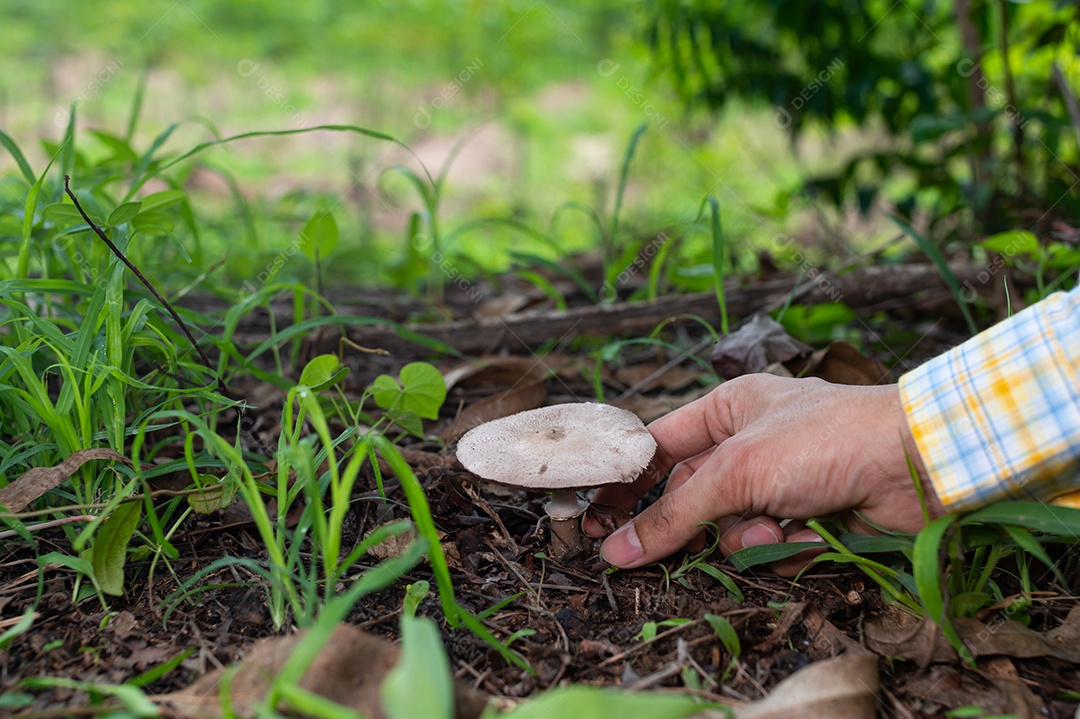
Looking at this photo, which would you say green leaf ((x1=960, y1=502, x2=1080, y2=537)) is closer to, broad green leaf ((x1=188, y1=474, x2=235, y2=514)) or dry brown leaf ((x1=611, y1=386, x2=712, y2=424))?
dry brown leaf ((x1=611, y1=386, x2=712, y2=424))

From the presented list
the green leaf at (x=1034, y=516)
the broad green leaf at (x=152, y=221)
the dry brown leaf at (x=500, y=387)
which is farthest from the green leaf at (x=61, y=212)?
the green leaf at (x=1034, y=516)

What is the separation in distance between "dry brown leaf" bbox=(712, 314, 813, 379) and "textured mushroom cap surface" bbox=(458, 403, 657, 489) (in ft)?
1.82

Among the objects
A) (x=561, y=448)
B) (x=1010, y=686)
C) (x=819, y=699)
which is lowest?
(x=1010, y=686)

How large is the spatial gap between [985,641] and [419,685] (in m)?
1.02

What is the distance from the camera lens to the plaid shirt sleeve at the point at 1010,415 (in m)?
1.29

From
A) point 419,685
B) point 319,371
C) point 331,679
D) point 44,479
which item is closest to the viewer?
point 419,685

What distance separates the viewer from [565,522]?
5.12ft

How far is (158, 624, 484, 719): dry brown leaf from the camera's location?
98cm

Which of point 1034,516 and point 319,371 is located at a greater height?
point 319,371

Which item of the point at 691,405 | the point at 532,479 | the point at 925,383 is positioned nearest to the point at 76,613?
the point at 532,479

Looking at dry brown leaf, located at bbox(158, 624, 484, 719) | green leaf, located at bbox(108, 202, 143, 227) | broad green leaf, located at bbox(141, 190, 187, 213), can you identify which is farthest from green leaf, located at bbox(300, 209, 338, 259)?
dry brown leaf, located at bbox(158, 624, 484, 719)

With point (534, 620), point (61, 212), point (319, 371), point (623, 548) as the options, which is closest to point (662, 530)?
point (623, 548)

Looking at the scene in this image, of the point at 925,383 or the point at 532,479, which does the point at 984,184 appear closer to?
the point at 925,383

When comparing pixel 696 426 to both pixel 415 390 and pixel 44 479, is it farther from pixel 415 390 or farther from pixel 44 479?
pixel 44 479
